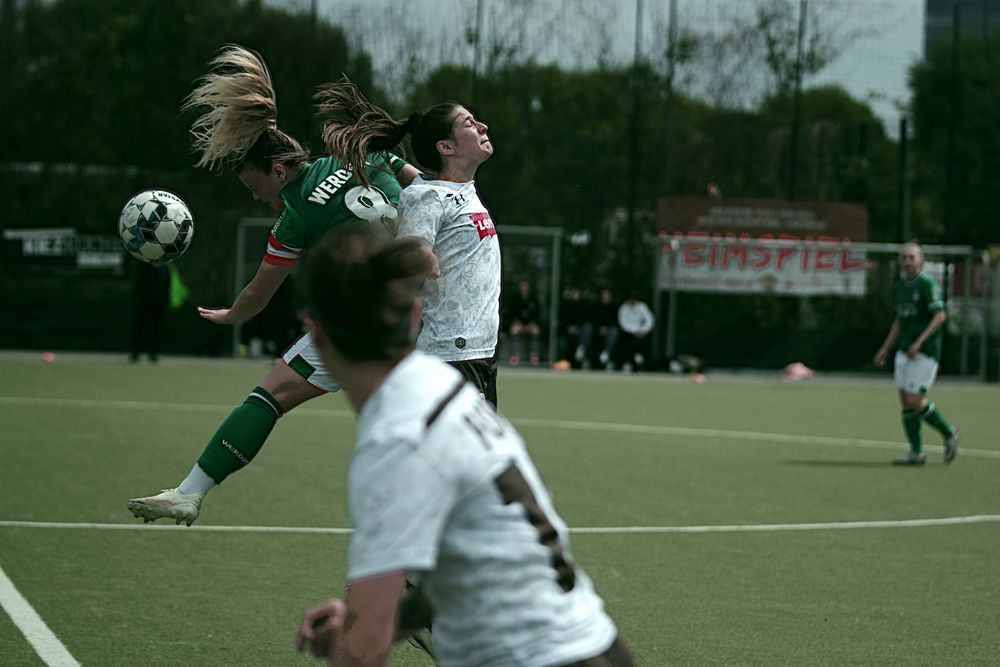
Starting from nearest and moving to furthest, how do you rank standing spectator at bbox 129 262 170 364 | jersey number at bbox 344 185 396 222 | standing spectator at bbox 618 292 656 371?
jersey number at bbox 344 185 396 222 < standing spectator at bbox 129 262 170 364 < standing spectator at bbox 618 292 656 371

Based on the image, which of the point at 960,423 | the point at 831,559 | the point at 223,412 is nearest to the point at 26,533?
the point at 831,559

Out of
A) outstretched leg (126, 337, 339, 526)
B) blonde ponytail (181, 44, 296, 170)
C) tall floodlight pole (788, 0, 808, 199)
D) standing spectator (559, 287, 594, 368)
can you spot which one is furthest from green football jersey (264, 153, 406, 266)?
tall floodlight pole (788, 0, 808, 199)

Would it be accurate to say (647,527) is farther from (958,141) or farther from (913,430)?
(958,141)

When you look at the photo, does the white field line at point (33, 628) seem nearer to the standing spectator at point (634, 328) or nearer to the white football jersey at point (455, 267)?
the white football jersey at point (455, 267)

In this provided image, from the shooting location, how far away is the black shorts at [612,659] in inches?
A: 110

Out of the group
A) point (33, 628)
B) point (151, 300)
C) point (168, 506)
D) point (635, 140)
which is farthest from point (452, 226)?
point (635, 140)

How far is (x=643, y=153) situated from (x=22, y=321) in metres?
12.2

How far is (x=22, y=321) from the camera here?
26.7 metres

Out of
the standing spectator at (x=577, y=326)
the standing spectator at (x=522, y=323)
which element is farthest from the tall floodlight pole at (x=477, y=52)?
the standing spectator at (x=577, y=326)

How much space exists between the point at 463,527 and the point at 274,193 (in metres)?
3.44

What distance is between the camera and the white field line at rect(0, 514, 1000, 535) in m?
8.63

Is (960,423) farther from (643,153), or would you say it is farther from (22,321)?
(22,321)

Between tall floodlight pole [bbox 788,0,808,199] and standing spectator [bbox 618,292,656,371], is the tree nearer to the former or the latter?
tall floodlight pole [bbox 788,0,808,199]

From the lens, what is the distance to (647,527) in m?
9.24
